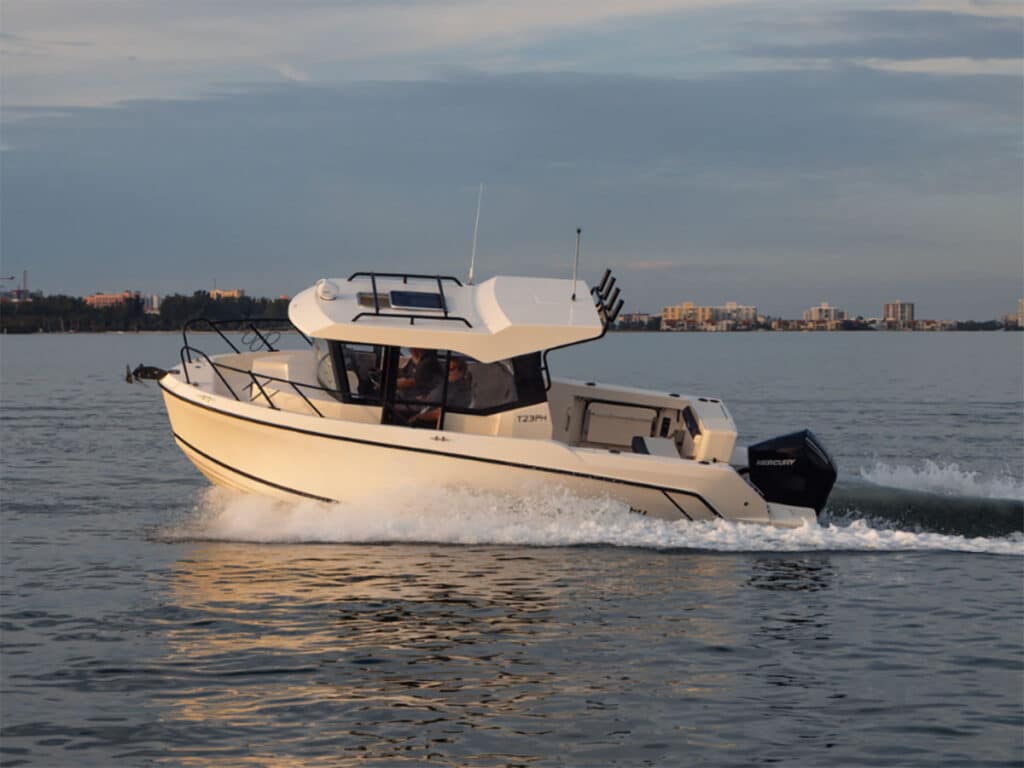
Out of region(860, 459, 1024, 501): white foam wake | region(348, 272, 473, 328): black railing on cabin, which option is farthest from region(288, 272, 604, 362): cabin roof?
region(860, 459, 1024, 501): white foam wake

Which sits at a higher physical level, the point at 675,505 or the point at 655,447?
the point at 655,447

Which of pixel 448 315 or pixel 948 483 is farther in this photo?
pixel 948 483

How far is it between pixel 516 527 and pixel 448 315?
268cm

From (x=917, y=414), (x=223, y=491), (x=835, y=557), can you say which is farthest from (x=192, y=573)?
(x=917, y=414)

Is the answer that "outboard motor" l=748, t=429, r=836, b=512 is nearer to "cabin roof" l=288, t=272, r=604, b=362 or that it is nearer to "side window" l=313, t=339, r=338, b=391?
"cabin roof" l=288, t=272, r=604, b=362

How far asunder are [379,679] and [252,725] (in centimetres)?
134

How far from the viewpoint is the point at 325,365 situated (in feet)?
48.9

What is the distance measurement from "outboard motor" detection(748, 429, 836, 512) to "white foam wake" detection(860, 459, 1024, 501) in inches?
127

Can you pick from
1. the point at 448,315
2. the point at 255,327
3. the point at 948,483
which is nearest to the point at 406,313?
the point at 448,315

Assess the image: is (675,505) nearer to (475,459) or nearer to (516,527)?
(516,527)

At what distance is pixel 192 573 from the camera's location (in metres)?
13.0

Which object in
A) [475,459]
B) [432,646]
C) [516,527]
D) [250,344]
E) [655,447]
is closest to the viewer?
[432,646]

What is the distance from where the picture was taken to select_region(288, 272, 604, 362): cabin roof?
559 inches

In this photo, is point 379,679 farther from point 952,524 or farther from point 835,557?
point 952,524
